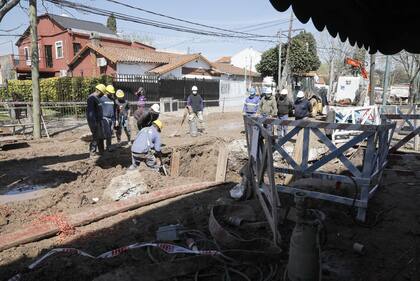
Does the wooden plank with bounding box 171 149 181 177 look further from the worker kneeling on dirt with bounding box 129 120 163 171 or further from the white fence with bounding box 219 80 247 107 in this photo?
the white fence with bounding box 219 80 247 107

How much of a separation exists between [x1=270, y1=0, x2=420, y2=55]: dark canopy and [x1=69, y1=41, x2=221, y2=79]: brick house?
23.7 m

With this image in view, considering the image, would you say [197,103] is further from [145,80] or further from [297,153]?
[145,80]

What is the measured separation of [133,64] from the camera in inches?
1061

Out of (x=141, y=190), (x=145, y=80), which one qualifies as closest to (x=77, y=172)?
(x=141, y=190)

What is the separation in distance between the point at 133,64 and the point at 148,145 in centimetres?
2136

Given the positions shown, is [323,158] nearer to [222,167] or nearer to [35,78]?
[222,167]

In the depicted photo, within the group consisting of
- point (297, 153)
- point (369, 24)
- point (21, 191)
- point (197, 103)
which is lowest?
point (21, 191)

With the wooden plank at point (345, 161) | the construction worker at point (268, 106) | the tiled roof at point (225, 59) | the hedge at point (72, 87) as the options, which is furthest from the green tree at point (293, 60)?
the tiled roof at point (225, 59)

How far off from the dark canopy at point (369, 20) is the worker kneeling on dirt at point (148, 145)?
4311 mm

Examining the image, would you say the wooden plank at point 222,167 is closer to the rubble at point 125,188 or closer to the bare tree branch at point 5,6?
the rubble at point 125,188

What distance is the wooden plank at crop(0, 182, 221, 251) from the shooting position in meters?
4.08

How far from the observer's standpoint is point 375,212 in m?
4.83

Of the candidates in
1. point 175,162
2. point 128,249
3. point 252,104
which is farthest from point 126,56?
point 128,249

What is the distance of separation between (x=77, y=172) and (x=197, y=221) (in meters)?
4.40
